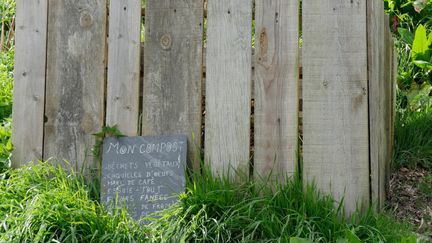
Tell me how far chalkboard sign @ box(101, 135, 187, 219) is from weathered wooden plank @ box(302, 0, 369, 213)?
0.73 metres

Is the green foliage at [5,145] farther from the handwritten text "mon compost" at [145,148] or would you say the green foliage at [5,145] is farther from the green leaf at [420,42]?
the green leaf at [420,42]

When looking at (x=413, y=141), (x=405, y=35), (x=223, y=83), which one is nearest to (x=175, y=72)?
(x=223, y=83)

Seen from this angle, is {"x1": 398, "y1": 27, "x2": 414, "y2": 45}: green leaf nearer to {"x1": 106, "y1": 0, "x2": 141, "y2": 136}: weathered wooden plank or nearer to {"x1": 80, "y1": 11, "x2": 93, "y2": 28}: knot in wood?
{"x1": 106, "y1": 0, "x2": 141, "y2": 136}: weathered wooden plank

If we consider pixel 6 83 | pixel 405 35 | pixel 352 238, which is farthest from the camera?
pixel 405 35

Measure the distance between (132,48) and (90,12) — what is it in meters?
0.36

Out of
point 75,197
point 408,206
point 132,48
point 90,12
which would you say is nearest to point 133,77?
point 132,48

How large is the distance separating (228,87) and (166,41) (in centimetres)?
47

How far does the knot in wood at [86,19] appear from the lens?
4.60 metres

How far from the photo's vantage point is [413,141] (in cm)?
496

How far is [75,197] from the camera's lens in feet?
13.2

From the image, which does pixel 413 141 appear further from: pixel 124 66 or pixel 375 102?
pixel 124 66

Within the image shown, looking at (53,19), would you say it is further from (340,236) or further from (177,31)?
(340,236)

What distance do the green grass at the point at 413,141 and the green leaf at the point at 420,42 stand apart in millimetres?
669

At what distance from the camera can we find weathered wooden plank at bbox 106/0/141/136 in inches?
176
